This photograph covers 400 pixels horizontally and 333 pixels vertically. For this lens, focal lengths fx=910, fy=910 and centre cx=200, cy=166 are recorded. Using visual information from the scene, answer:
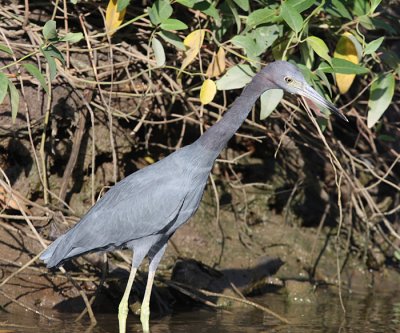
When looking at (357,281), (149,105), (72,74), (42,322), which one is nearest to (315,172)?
(357,281)

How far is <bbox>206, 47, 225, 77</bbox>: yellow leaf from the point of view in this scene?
5363mm

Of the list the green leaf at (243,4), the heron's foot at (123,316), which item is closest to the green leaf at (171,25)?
the green leaf at (243,4)

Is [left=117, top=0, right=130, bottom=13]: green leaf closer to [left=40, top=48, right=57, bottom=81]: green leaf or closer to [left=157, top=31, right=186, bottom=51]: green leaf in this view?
[left=157, top=31, right=186, bottom=51]: green leaf

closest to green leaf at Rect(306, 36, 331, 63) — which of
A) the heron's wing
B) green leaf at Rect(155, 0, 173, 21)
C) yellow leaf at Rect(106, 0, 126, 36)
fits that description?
green leaf at Rect(155, 0, 173, 21)

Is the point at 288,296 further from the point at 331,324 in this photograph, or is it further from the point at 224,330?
the point at 224,330

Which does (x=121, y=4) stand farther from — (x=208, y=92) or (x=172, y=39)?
(x=208, y=92)

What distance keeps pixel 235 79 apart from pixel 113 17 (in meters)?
0.82

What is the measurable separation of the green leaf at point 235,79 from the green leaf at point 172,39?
313mm

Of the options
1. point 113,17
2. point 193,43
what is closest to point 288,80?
point 193,43

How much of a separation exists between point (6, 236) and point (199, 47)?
1607 mm

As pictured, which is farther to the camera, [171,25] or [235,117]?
[171,25]

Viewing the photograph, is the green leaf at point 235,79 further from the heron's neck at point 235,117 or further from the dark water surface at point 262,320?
the dark water surface at point 262,320

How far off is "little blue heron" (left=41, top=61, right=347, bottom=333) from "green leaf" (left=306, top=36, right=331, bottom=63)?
0.54m

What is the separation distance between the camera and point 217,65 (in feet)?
17.7
